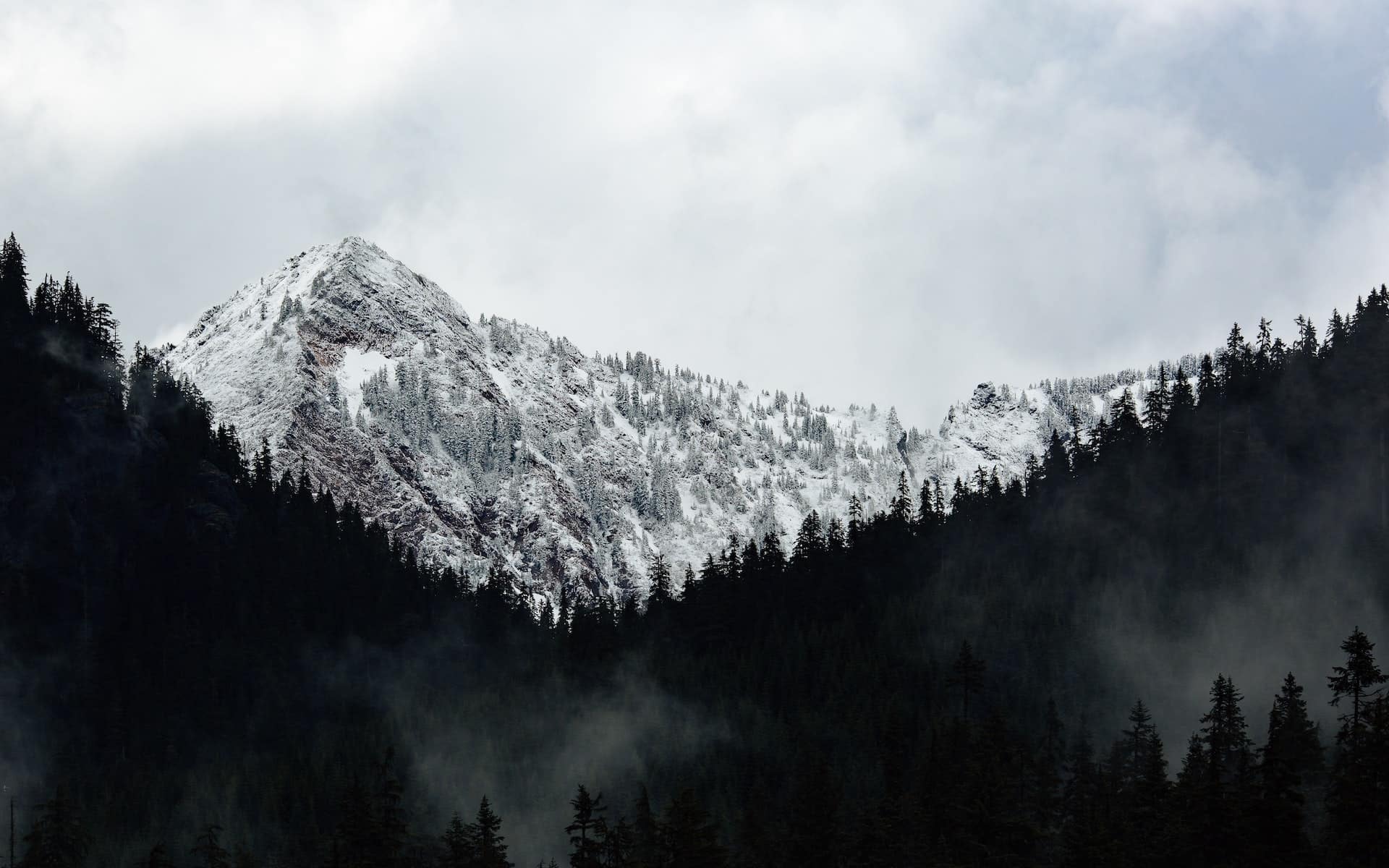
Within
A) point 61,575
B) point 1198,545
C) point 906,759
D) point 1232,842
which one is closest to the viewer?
point 1232,842

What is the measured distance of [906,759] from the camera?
142m

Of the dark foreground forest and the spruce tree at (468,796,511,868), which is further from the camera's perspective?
the dark foreground forest

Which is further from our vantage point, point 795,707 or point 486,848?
point 795,707

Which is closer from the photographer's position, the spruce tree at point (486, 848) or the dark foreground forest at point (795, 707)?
the spruce tree at point (486, 848)

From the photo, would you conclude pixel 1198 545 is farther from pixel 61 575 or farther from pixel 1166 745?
pixel 61 575

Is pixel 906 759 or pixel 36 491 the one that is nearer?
pixel 906 759

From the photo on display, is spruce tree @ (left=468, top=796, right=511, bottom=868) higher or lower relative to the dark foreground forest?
lower

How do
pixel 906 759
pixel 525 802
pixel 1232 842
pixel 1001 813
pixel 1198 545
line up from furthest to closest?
pixel 1198 545, pixel 525 802, pixel 906 759, pixel 1001 813, pixel 1232 842

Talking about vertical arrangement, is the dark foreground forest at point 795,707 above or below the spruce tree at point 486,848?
above

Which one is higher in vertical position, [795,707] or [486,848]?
[795,707]

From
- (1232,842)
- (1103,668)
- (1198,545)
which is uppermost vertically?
(1198,545)

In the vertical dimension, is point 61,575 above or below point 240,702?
above

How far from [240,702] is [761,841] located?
95031mm

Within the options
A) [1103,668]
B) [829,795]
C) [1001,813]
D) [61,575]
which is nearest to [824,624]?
[1103,668]
